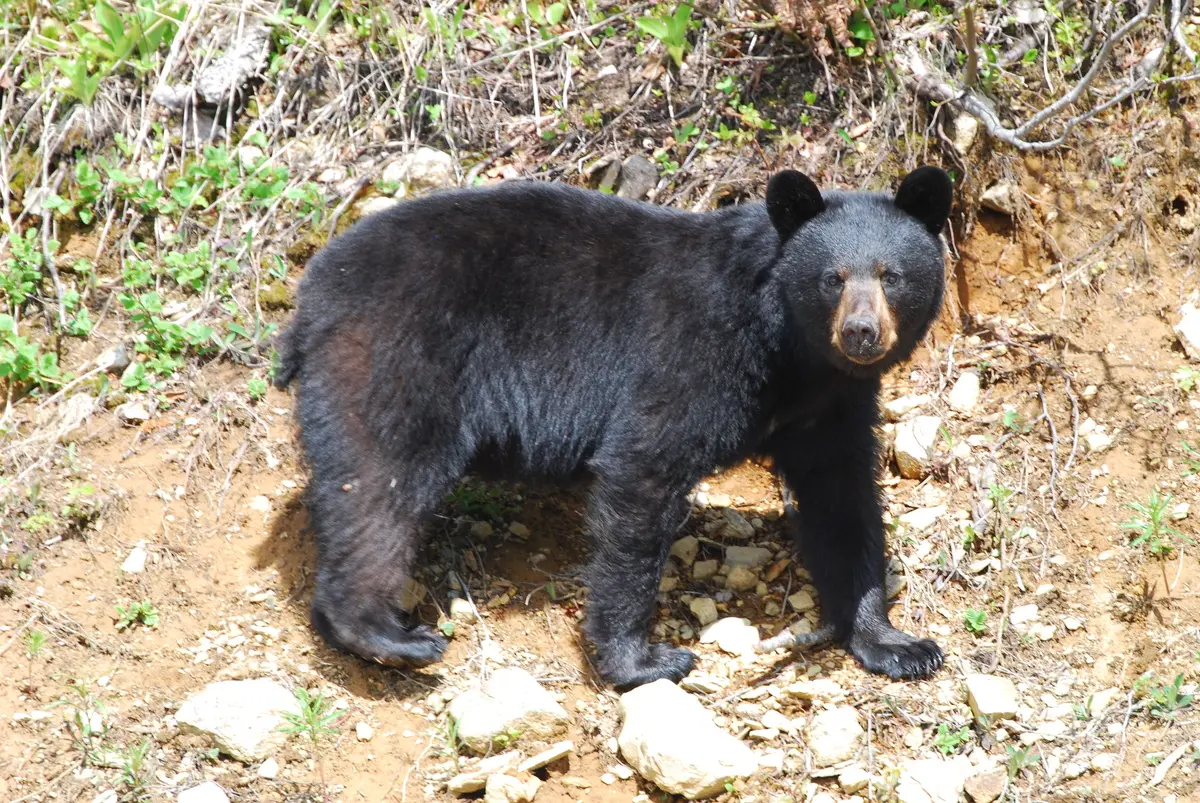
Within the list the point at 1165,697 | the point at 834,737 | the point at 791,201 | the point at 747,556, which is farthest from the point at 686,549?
the point at 1165,697

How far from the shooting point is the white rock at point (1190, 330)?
19.7ft

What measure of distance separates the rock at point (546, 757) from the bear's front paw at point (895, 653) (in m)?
1.35

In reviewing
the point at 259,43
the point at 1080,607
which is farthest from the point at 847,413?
the point at 259,43

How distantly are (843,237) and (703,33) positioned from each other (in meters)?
2.68

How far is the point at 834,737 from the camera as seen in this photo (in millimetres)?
4730

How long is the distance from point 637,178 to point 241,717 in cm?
361

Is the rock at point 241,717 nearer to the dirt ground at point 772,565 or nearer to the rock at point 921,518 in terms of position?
the dirt ground at point 772,565

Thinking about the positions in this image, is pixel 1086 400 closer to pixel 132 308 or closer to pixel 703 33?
pixel 703 33

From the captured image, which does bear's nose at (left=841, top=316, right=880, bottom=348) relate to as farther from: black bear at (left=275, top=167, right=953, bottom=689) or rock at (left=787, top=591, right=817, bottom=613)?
rock at (left=787, top=591, right=817, bottom=613)

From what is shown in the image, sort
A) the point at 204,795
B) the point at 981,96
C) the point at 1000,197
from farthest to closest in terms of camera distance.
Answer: the point at 981,96 → the point at 1000,197 → the point at 204,795

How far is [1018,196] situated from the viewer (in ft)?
21.9

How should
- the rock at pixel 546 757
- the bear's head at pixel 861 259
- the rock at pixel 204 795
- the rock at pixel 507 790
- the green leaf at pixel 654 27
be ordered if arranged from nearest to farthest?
the rock at pixel 204 795
the rock at pixel 507 790
the rock at pixel 546 757
the bear's head at pixel 861 259
the green leaf at pixel 654 27

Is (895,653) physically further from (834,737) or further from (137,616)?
(137,616)

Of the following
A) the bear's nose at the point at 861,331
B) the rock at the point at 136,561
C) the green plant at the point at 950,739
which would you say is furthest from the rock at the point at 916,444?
the rock at the point at 136,561
